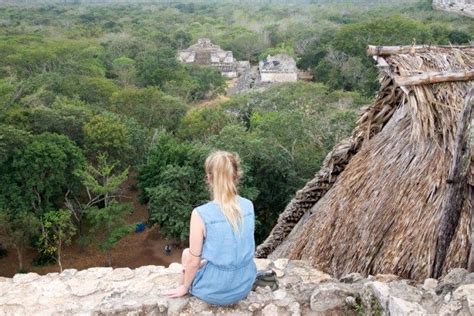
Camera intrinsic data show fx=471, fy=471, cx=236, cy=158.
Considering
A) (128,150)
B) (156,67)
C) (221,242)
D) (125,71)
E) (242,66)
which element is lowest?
(242,66)

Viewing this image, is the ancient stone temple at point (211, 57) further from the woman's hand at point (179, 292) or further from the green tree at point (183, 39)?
the woman's hand at point (179, 292)

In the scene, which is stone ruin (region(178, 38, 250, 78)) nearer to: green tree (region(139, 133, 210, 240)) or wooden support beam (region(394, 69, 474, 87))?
green tree (region(139, 133, 210, 240))

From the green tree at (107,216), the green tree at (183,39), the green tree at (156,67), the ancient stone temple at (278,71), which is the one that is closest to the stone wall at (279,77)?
the ancient stone temple at (278,71)

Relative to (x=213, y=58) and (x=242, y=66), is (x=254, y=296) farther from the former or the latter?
(x=213, y=58)

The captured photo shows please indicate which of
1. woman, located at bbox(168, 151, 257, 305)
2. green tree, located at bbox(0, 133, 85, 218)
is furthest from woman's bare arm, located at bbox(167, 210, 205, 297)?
green tree, located at bbox(0, 133, 85, 218)

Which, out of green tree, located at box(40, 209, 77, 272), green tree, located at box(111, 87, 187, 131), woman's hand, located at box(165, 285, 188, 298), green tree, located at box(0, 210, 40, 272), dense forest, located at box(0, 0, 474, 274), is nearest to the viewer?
woman's hand, located at box(165, 285, 188, 298)

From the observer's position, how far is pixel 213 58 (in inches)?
1731

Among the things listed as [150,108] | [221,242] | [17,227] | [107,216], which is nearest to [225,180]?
[221,242]

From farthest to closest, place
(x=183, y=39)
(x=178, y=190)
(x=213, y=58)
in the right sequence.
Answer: (x=183, y=39), (x=213, y=58), (x=178, y=190)

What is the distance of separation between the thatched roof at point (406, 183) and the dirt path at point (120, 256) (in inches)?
352

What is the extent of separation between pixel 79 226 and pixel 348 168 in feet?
36.9

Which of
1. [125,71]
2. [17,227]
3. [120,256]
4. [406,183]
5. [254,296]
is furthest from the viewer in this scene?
[125,71]

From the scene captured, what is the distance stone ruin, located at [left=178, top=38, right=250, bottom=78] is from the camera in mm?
40894

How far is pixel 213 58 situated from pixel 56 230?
33612 mm
